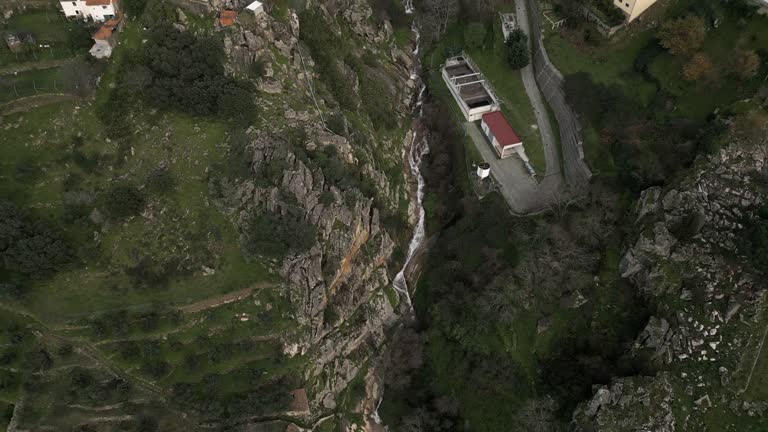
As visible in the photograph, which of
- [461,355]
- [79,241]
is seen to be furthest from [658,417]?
[79,241]

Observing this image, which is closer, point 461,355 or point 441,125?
point 461,355

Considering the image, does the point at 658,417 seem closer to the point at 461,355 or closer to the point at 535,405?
the point at 535,405

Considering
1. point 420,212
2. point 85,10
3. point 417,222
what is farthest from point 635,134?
point 85,10

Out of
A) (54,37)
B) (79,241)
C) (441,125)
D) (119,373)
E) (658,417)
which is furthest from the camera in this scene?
(441,125)

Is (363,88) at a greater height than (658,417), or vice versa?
(363,88)

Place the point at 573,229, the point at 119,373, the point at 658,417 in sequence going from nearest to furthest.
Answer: the point at 658,417 < the point at 119,373 < the point at 573,229

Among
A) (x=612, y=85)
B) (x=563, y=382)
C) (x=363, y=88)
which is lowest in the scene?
(x=563, y=382)

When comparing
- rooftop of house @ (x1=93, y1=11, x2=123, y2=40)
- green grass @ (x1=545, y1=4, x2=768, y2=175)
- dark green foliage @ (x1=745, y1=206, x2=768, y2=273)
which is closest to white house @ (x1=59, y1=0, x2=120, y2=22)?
rooftop of house @ (x1=93, y1=11, x2=123, y2=40)

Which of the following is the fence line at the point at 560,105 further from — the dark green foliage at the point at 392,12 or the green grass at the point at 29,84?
the green grass at the point at 29,84

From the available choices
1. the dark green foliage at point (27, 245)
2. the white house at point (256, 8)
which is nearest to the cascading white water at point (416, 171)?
the white house at point (256, 8)
